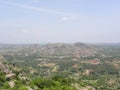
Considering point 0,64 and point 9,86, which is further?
point 0,64

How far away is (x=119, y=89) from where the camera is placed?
378 feet

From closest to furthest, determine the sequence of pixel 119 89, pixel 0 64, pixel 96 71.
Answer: pixel 0 64 < pixel 119 89 < pixel 96 71

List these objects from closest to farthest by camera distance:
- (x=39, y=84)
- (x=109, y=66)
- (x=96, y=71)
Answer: (x=39, y=84)
(x=96, y=71)
(x=109, y=66)

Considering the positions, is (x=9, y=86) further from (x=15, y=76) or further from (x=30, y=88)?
(x=15, y=76)

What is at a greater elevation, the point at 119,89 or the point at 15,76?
the point at 15,76

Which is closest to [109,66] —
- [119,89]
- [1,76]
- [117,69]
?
[117,69]

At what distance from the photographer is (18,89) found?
58.2m

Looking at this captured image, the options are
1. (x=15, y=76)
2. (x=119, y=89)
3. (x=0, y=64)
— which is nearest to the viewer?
(x=15, y=76)

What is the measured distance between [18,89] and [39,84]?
10.3 m

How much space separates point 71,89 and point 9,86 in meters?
14.8

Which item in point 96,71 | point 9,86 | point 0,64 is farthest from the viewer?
point 96,71

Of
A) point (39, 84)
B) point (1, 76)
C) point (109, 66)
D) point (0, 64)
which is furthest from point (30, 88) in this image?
point (109, 66)

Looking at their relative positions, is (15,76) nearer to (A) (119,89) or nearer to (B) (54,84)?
(B) (54,84)

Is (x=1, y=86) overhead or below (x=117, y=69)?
overhead
